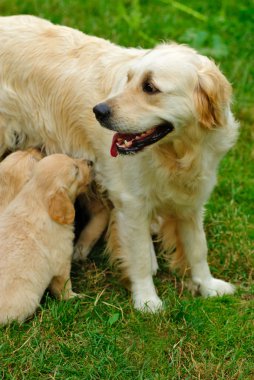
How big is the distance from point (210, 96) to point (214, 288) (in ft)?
5.03

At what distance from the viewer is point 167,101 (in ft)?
13.9

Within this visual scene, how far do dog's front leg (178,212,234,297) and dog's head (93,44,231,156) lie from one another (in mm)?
985

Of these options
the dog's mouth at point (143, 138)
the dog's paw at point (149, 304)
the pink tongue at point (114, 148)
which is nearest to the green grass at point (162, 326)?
the dog's paw at point (149, 304)

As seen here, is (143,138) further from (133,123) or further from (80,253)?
(80,253)

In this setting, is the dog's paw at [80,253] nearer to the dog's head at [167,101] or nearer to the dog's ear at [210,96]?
the dog's head at [167,101]

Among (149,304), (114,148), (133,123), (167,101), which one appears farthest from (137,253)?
(167,101)

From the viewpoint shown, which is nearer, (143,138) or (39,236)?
(143,138)

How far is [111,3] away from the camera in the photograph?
8.35m

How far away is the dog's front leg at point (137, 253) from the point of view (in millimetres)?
4891

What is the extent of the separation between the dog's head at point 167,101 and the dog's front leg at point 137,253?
2.24 ft

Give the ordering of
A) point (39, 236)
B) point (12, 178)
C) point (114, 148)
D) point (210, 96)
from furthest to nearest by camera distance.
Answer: point (12, 178) < point (39, 236) < point (114, 148) < point (210, 96)

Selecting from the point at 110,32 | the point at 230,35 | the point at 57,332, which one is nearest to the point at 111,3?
the point at 110,32

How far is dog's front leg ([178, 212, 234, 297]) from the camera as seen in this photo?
5160mm

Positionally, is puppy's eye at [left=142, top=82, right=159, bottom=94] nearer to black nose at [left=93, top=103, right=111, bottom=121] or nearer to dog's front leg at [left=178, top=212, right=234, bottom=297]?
black nose at [left=93, top=103, right=111, bottom=121]
